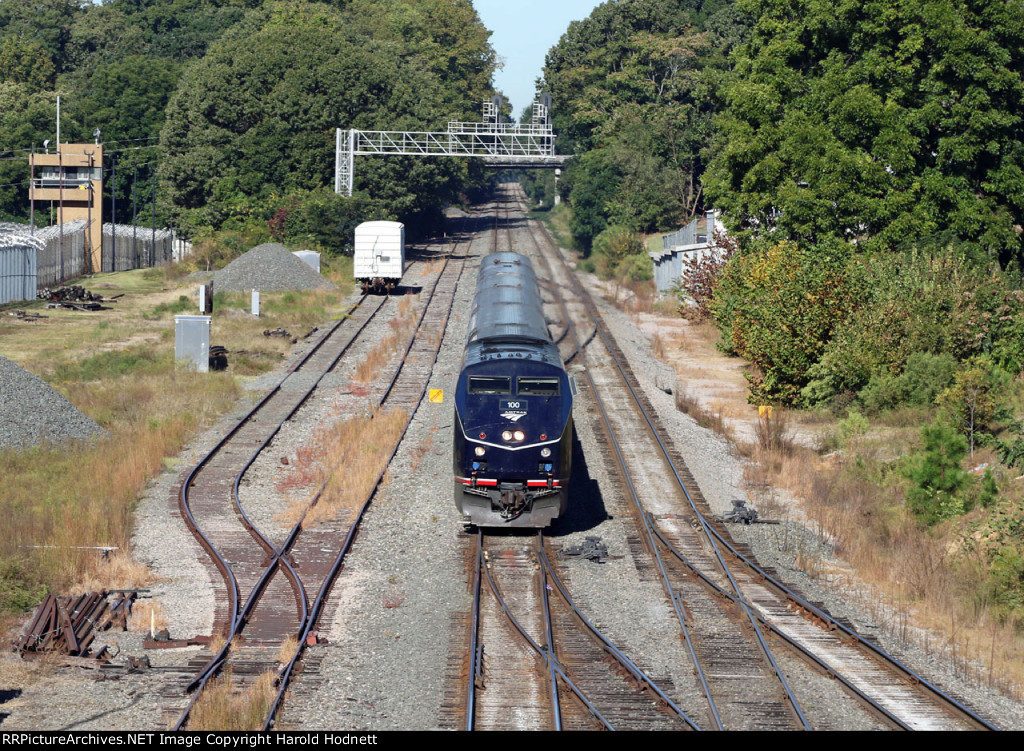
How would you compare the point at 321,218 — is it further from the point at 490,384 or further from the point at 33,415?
the point at 490,384

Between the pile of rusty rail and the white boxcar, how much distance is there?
36.8 m

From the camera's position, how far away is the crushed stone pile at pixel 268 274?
51.3m

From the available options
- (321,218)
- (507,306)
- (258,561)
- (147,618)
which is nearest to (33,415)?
(258,561)

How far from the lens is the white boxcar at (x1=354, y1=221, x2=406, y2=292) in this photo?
52188 mm

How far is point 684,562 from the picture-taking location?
61.8 ft

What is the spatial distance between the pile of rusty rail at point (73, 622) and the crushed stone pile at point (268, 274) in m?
36.1

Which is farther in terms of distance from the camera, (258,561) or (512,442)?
(512,442)

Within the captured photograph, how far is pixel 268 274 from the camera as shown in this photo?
52031 mm

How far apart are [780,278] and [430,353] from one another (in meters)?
13.5

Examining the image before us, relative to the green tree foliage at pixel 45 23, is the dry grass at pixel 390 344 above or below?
below

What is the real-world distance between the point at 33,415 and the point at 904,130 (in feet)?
93.4

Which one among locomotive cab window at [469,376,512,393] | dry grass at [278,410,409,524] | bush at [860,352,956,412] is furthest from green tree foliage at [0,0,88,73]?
locomotive cab window at [469,376,512,393]

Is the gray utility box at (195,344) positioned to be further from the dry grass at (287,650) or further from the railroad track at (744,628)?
the dry grass at (287,650)

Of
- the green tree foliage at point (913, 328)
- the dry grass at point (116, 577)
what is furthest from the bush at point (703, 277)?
the dry grass at point (116, 577)
